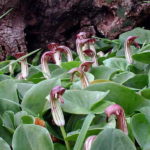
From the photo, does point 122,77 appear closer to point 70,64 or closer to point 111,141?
point 70,64

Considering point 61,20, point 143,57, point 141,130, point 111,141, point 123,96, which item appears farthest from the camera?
point 61,20

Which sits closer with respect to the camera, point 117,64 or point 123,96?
point 123,96

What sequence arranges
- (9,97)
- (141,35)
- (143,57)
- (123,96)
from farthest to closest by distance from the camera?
(141,35) → (143,57) → (9,97) → (123,96)

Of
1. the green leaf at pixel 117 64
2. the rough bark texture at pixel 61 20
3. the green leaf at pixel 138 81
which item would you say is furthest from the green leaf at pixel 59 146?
the rough bark texture at pixel 61 20

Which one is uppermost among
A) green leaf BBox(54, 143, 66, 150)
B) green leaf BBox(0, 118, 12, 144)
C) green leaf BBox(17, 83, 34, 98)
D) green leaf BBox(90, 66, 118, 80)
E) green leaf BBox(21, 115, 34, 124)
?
green leaf BBox(17, 83, 34, 98)

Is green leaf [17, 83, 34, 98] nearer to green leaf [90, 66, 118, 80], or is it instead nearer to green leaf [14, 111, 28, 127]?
green leaf [14, 111, 28, 127]

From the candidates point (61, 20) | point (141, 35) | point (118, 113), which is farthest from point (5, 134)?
point (61, 20)

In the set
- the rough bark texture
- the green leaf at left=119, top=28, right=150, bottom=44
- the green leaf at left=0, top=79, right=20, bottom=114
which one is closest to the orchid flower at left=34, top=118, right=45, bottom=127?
the green leaf at left=0, top=79, right=20, bottom=114

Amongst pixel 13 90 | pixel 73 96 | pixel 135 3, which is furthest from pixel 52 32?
pixel 73 96
